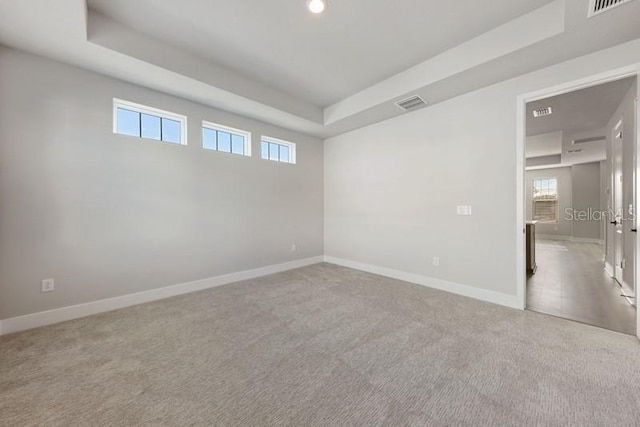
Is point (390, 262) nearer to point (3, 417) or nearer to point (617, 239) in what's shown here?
point (617, 239)

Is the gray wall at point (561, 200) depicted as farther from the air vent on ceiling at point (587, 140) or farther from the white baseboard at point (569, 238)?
the air vent on ceiling at point (587, 140)

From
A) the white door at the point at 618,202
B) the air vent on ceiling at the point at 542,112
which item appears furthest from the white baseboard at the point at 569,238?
the air vent on ceiling at the point at 542,112

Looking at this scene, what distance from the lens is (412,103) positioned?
11.8 feet

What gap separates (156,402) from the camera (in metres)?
1.53

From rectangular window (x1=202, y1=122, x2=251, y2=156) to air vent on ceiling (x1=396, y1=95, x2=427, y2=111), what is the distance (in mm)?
2552

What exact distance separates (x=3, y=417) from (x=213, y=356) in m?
1.13

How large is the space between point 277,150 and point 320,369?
389 centimetres

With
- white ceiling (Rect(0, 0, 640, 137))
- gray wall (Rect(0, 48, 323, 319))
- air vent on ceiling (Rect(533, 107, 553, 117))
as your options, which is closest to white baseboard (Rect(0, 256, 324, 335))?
gray wall (Rect(0, 48, 323, 319))

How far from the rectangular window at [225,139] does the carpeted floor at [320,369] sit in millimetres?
2449

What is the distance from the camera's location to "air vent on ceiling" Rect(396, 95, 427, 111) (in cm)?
348

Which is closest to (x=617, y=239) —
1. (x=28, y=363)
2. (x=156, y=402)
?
(x=156, y=402)

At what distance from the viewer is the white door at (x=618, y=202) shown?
139 inches

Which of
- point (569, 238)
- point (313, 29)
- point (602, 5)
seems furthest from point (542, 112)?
point (569, 238)

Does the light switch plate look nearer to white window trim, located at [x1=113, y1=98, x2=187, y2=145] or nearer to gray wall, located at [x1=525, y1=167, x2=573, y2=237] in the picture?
white window trim, located at [x1=113, y1=98, x2=187, y2=145]
